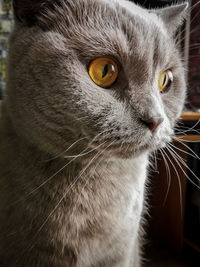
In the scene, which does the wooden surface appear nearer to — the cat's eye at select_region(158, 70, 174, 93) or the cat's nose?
the cat's eye at select_region(158, 70, 174, 93)

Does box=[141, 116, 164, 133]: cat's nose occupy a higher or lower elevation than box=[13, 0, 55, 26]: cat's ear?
lower

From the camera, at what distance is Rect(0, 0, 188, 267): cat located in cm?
47

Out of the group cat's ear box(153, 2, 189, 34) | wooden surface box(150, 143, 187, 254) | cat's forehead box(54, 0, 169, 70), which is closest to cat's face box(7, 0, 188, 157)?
cat's forehead box(54, 0, 169, 70)

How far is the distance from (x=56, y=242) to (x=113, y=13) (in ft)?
1.55

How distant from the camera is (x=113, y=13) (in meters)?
0.52

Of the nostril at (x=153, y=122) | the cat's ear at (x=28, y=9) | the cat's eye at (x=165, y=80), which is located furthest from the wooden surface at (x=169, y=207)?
the cat's ear at (x=28, y=9)

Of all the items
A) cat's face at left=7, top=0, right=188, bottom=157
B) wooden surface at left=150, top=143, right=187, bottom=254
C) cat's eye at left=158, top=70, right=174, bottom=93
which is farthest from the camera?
wooden surface at left=150, top=143, right=187, bottom=254

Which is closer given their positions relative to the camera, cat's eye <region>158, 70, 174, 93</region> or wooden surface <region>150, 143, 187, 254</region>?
cat's eye <region>158, 70, 174, 93</region>

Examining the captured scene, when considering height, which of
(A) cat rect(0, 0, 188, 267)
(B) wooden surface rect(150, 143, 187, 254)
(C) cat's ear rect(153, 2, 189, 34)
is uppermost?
(C) cat's ear rect(153, 2, 189, 34)

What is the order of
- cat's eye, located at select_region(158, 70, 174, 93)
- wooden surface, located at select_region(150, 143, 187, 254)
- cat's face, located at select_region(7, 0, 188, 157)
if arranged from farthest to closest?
wooden surface, located at select_region(150, 143, 187, 254)
cat's eye, located at select_region(158, 70, 174, 93)
cat's face, located at select_region(7, 0, 188, 157)

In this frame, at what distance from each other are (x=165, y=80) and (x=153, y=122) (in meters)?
0.19

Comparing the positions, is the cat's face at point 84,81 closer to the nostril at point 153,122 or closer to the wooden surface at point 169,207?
the nostril at point 153,122

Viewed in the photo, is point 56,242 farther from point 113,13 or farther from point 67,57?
point 113,13

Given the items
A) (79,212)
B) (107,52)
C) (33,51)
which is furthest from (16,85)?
(79,212)
